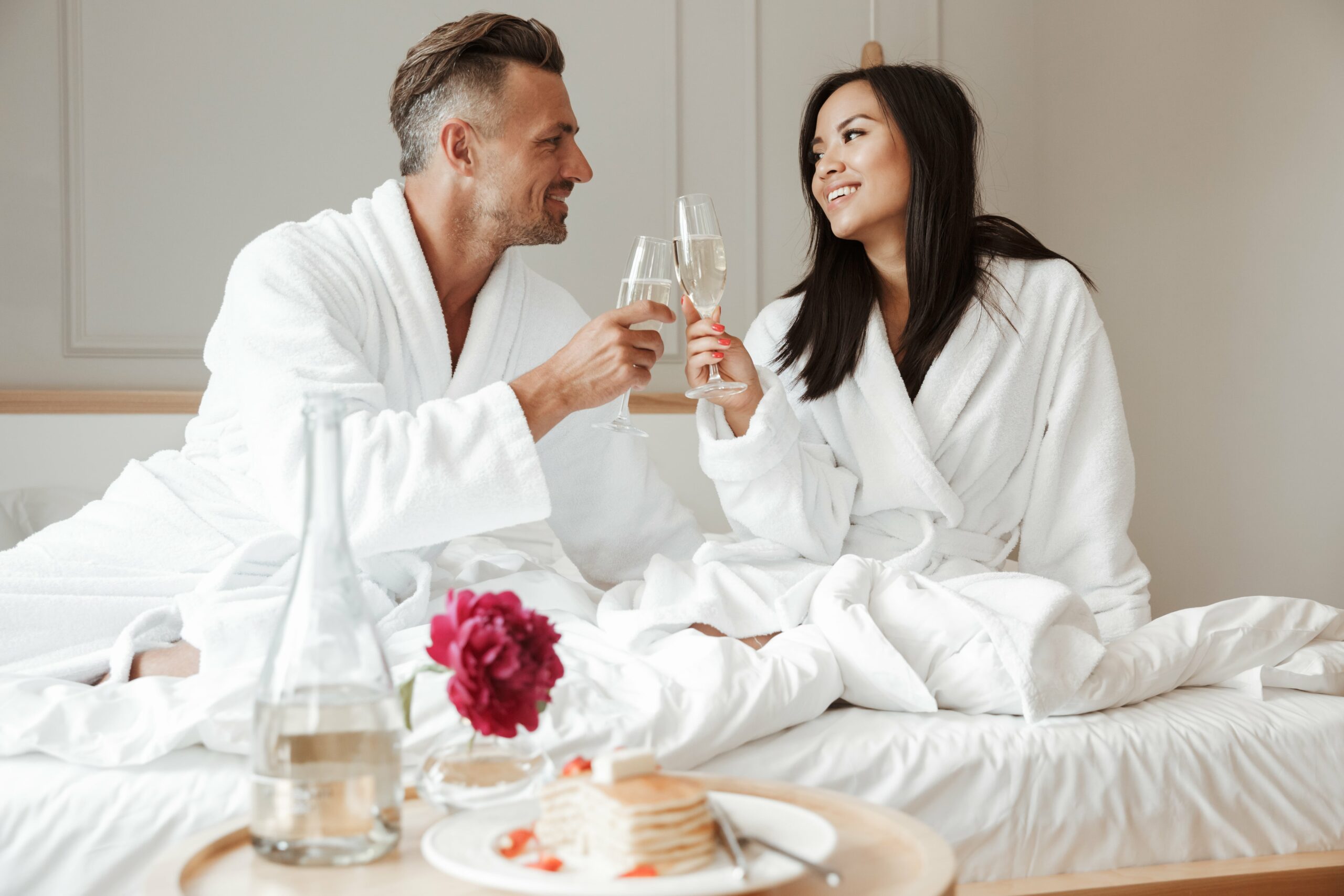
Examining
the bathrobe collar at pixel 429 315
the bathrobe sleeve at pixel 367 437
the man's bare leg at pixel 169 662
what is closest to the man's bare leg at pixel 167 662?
the man's bare leg at pixel 169 662

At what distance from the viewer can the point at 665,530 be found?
71.6 inches

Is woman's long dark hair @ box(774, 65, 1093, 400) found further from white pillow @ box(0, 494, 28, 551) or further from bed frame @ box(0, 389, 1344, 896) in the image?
white pillow @ box(0, 494, 28, 551)

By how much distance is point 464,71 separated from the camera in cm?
170

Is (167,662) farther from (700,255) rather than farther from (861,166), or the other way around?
(861,166)

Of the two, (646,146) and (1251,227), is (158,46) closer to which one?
(646,146)

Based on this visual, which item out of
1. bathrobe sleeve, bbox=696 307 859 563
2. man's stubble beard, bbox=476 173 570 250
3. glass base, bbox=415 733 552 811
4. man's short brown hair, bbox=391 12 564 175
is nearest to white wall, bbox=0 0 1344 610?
bathrobe sleeve, bbox=696 307 859 563

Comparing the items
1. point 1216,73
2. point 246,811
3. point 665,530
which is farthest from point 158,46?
point 1216,73

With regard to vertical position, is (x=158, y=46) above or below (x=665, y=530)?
above

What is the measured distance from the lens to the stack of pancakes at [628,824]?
26.2 inches

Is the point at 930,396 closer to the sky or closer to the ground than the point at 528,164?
closer to the ground

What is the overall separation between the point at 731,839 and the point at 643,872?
0.06 m

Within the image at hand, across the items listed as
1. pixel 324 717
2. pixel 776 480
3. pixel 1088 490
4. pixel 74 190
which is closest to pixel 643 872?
pixel 324 717

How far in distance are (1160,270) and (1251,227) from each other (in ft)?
1.06

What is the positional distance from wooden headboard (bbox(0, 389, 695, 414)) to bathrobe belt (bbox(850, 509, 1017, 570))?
4.85 feet
